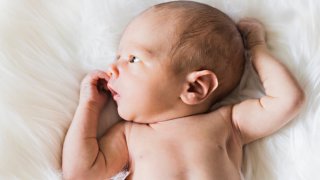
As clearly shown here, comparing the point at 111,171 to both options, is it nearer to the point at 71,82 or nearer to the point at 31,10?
the point at 71,82

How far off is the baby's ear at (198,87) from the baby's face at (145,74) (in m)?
0.02

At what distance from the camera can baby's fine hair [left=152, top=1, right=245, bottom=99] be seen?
4.46 feet

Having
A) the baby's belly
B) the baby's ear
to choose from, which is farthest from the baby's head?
the baby's belly

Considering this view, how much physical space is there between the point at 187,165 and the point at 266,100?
0.26 meters

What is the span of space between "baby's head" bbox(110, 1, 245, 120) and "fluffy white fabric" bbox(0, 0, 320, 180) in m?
0.11

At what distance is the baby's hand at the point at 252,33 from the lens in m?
1.47

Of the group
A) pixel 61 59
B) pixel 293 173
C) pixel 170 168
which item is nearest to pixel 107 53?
pixel 61 59

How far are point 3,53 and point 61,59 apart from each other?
0.48ft

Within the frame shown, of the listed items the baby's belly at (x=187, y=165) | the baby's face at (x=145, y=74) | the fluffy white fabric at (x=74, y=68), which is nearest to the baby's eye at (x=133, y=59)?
the baby's face at (x=145, y=74)

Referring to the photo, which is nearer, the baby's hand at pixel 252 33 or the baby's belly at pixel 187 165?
the baby's belly at pixel 187 165

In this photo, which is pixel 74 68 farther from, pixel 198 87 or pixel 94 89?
pixel 198 87

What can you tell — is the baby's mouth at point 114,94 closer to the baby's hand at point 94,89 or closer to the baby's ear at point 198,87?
the baby's hand at point 94,89

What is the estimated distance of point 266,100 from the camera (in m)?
1.42

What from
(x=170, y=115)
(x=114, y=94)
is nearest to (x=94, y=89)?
(x=114, y=94)
